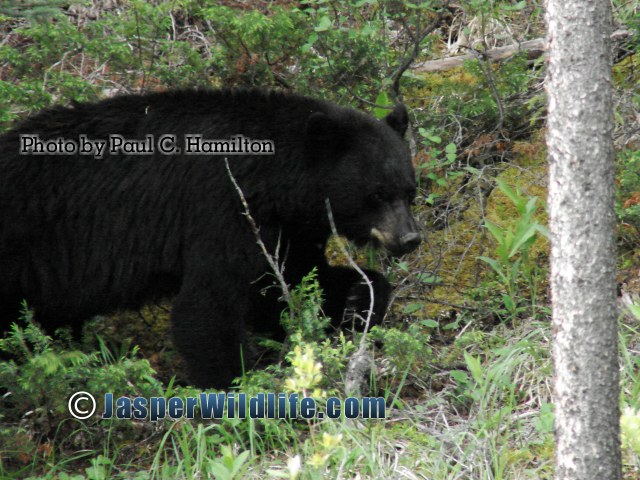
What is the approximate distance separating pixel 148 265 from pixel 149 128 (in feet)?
2.72

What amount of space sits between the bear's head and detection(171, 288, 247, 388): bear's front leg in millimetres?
884

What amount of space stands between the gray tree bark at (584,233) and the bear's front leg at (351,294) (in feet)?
7.86

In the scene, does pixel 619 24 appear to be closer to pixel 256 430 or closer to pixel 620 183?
pixel 620 183

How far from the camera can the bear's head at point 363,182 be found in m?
5.23

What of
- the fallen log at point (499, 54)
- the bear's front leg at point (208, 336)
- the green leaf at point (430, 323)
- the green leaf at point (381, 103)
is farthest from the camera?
the fallen log at point (499, 54)

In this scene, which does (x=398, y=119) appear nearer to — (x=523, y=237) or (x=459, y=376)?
(x=523, y=237)

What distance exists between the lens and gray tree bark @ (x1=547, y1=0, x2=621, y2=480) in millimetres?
3113

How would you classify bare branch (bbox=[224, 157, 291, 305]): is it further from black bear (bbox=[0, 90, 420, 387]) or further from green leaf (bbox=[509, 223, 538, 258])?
green leaf (bbox=[509, 223, 538, 258])

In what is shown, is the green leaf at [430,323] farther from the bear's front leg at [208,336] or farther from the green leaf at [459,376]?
the bear's front leg at [208,336]

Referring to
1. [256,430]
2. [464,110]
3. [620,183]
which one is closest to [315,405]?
[256,430]

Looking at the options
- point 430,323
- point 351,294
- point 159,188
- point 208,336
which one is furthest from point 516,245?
point 159,188

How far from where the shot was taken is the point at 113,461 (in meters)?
4.37

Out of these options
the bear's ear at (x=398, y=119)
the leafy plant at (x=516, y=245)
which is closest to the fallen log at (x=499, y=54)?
the bear's ear at (x=398, y=119)

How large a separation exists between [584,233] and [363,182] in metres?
2.25
